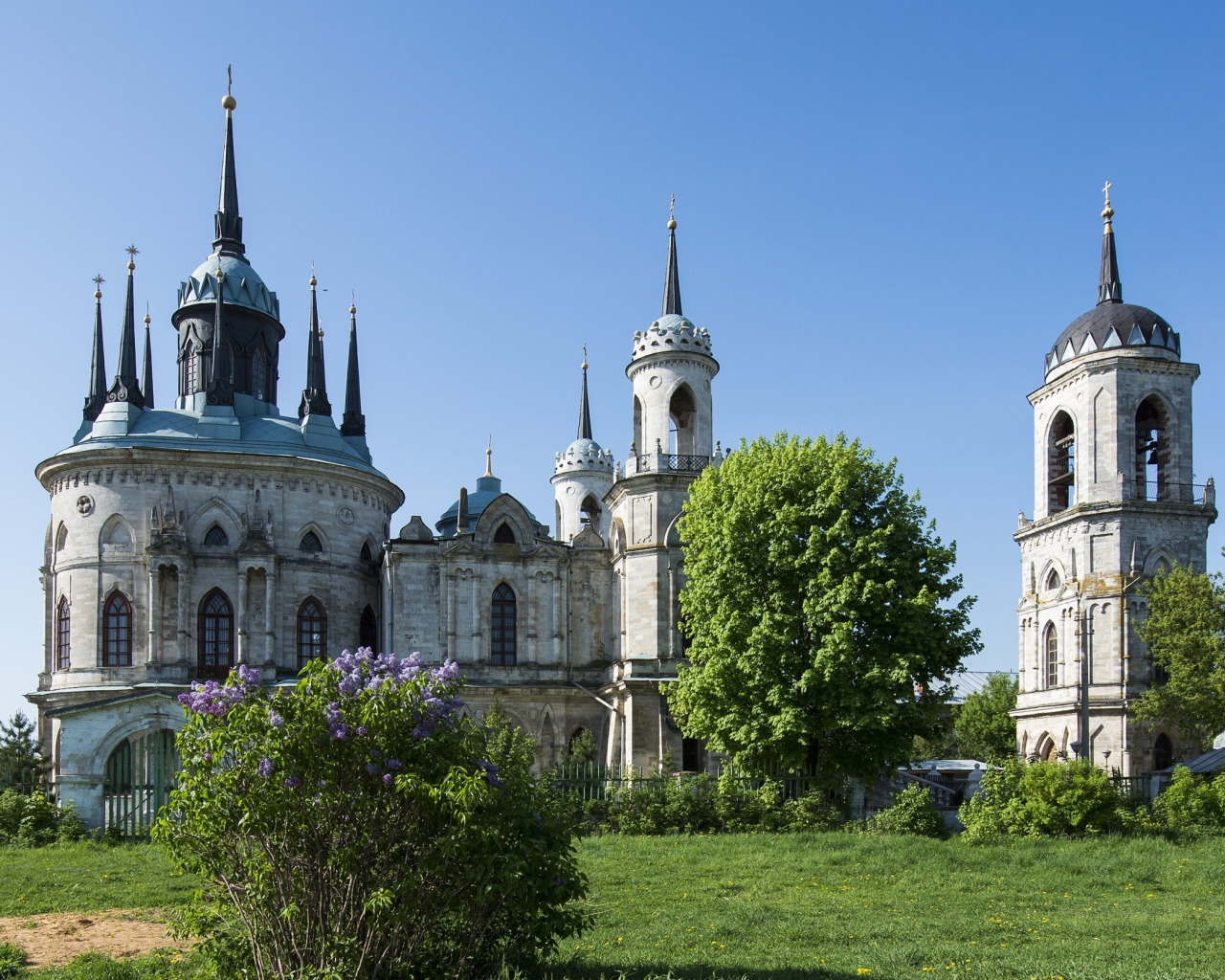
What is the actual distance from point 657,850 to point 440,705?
12.4 meters

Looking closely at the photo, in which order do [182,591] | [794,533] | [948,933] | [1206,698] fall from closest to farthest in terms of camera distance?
1. [948,933]
2. [794,533]
3. [1206,698]
4. [182,591]

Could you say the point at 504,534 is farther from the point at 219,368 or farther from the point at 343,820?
the point at 343,820

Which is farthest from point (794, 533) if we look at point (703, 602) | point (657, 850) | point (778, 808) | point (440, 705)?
point (440, 705)

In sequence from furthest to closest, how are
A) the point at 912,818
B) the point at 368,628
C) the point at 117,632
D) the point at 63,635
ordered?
1. the point at 368,628
2. the point at 63,635
3. the point at 117,632
4. the point at 912,818

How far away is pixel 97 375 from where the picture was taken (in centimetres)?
3803

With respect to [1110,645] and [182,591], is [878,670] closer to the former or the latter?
[1110,645]

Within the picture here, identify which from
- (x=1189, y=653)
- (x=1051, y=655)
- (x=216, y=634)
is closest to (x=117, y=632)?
(x=216, y=634)

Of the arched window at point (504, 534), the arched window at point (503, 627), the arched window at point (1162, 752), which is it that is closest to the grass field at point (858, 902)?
the arched window at point (503, 627)

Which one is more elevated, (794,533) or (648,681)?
(794,533)

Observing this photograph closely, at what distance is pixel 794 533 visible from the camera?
25844 millimetres

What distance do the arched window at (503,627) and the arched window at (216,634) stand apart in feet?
26.7

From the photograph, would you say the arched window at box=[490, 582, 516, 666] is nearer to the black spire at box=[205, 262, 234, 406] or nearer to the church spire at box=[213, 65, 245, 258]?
the black spire at box=[205, 262, 234, 406]

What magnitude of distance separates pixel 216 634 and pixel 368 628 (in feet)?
16.5

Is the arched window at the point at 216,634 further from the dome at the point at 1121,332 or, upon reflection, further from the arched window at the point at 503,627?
the dome at the point at 1121,332
